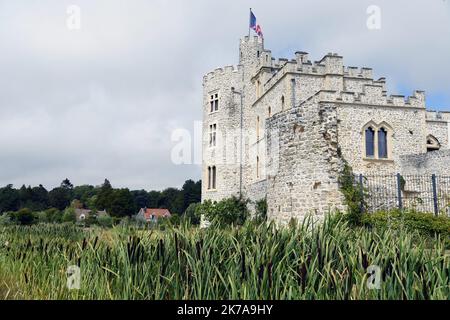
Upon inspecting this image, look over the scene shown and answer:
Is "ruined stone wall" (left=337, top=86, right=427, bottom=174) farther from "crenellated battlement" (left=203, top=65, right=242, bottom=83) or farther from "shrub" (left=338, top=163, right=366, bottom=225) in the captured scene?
"crenellated battlement" (left=203, top=65, right=242, bottom=83)

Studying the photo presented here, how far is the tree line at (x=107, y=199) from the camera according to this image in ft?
192

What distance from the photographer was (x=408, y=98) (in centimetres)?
1995

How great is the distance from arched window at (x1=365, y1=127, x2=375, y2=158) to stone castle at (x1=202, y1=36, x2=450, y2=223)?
5cm

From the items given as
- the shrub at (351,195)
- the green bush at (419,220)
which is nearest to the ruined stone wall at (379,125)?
the green bush at (419,220)

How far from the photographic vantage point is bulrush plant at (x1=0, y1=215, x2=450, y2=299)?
4016 millimetres

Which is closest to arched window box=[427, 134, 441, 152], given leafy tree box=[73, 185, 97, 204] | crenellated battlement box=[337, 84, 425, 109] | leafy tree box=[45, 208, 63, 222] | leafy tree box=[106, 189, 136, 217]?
crenellated battlement box=[337, 84, 425, 109]

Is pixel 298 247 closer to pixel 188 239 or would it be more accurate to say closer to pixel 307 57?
pixel 188 239

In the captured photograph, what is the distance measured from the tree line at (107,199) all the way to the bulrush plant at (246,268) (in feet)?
169

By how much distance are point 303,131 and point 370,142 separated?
27.0 ft

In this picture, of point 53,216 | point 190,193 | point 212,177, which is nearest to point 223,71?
point 212,177

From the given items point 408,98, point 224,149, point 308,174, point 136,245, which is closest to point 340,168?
point 308,174

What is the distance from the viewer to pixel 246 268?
4270 mm

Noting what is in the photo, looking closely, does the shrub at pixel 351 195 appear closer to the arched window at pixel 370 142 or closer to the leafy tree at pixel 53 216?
the arched window at pixel 370 142

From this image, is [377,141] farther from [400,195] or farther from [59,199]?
[59,199]
